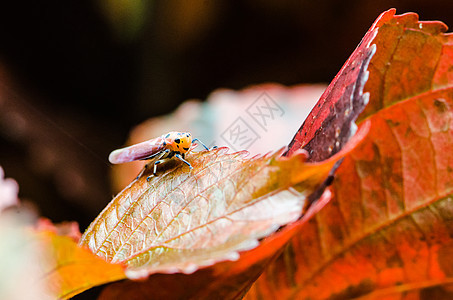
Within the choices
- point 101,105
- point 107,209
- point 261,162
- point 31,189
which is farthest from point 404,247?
point 101,105

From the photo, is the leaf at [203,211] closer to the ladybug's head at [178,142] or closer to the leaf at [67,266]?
the leaf at [67,266]

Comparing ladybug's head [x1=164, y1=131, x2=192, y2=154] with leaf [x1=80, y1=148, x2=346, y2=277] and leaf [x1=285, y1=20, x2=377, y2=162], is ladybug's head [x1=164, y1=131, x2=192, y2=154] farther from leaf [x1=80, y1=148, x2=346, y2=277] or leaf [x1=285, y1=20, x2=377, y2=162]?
leaf [x1=285, y1=20, x2=377, y2=162]

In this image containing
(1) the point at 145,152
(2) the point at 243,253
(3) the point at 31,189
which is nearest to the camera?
(2) the point at 243,253

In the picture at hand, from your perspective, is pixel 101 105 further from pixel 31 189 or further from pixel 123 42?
pixel 31 189

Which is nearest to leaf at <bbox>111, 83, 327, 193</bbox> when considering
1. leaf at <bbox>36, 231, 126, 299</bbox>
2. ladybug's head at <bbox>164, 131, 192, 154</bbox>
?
ladybug's head at <bbox>164, 131, 192, 154</bbox>

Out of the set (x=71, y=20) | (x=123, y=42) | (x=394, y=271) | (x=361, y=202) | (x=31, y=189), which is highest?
(x=71, y=20)

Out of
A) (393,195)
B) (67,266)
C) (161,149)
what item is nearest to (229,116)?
(161,149)
